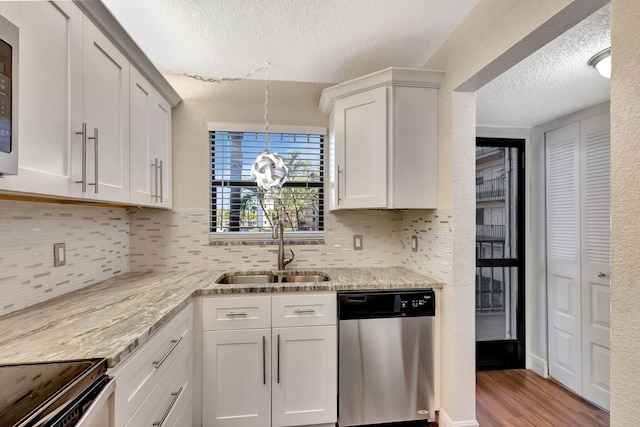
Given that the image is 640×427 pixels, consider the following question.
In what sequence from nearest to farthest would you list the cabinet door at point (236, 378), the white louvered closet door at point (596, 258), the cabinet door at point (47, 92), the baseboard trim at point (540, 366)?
the cabinet door at point (47, 92)
the cabinet door at point (236, 378)
the white louvered closet door at point (596, 258)
the baseboard trim at point (540, 366)

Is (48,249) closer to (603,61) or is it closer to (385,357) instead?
(385,357)

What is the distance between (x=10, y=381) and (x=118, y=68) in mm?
1391

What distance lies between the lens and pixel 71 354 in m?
0.87

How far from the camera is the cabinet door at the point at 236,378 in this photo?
1690 millimetres

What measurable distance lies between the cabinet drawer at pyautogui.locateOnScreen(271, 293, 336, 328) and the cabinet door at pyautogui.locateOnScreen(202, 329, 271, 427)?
138 millimetres

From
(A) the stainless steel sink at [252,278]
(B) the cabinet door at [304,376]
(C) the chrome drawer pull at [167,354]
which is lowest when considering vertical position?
(B) the cabinet door at [304,376]

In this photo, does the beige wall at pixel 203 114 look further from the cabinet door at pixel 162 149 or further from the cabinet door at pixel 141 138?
the cabinet door at pixel 141 138

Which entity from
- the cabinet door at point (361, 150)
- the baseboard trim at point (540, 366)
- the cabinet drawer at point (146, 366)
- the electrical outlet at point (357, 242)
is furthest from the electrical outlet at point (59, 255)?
the baseboard trim at point (540, 366)

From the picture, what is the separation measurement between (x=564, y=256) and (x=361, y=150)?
194 cm

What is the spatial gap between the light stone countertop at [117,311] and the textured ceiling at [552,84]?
1.44 meters

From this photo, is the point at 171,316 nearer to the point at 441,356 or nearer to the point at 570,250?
the point at 441,356

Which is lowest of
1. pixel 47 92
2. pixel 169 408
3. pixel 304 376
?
pixel 304 376

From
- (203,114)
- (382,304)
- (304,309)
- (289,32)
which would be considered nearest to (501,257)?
(382,304)

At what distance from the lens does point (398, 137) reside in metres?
1.92
